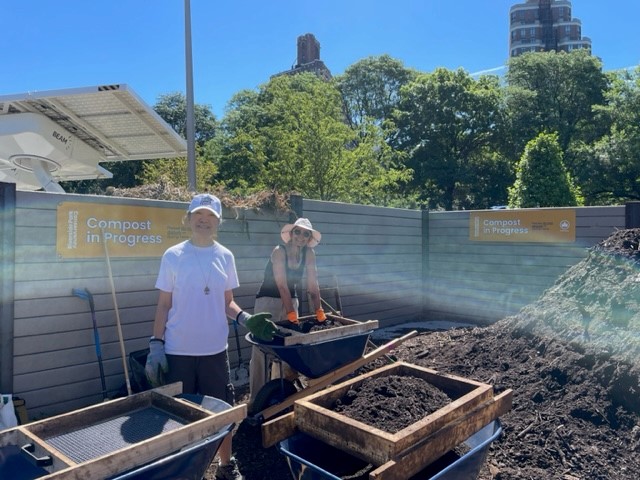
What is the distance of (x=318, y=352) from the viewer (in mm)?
3947

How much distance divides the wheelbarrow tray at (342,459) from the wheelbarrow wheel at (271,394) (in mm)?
1504

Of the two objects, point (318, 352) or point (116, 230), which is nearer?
point (318, 352)

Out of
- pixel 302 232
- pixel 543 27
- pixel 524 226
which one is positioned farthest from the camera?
pixel 543 27

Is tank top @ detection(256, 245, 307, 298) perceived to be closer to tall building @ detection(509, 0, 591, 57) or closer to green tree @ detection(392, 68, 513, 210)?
green tree @ detection(392, 68, 513, 210)

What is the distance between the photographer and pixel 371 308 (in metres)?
8.20

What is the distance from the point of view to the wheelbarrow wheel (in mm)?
4246

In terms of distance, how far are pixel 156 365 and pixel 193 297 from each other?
18.0 inches

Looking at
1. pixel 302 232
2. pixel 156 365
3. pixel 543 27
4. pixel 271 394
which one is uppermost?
pixel 543 27

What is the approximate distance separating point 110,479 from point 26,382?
2.78 metres

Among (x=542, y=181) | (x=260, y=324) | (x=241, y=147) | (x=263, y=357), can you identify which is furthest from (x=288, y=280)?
(x=542, y=181)

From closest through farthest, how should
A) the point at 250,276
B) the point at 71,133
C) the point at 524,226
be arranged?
the point at 71,133 → the point at 250,276 → the point at 524,226

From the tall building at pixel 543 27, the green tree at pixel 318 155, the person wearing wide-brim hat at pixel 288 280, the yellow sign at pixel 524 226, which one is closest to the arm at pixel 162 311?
the person wearing wide-brim hat at pixel 288 280

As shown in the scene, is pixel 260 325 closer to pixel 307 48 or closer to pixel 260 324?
pixel 260 324

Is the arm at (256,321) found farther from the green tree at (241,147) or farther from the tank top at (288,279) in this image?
the green tree at (241,147)
